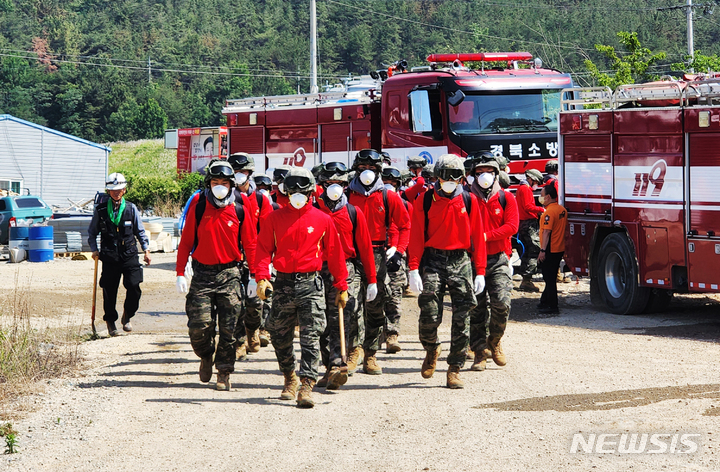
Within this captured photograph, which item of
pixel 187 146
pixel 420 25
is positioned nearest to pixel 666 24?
pixel 420 25

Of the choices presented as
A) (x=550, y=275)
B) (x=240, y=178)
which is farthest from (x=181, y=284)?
(x=550, y=275)

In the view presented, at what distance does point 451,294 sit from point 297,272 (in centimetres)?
159

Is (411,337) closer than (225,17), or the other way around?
(411,337)

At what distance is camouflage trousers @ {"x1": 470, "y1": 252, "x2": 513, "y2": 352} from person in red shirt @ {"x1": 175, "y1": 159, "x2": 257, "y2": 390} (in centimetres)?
245

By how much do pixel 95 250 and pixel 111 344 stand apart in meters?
1.20

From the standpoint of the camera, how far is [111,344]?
1261 centimetres

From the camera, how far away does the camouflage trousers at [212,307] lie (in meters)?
9.43

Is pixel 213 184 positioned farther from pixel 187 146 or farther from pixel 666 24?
pixel 666 24

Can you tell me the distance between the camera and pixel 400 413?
27.9 ft

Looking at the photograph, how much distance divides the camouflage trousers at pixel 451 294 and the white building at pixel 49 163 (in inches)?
1560

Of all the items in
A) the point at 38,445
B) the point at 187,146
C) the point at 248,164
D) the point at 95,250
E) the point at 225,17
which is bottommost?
the point at 38,445

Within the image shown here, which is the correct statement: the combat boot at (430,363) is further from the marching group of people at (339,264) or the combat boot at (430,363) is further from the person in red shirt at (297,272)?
the person in red shirt at (297,272)

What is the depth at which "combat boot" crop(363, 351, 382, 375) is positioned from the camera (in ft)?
34.2

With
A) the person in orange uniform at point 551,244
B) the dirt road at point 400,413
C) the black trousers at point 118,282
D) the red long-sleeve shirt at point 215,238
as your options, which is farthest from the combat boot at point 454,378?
the person in orange uniform at point 551,244
